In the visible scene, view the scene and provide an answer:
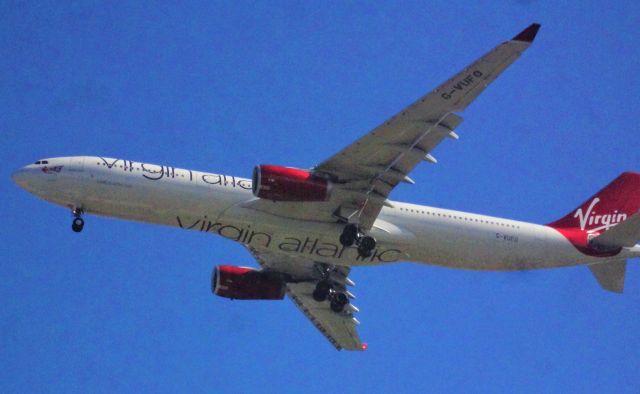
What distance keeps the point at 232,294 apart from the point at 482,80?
2005 centimetres

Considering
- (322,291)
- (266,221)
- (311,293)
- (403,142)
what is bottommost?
(322,291)

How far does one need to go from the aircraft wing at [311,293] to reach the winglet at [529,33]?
19004mm

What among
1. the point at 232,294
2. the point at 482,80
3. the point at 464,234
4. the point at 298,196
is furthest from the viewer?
the point at 232,294

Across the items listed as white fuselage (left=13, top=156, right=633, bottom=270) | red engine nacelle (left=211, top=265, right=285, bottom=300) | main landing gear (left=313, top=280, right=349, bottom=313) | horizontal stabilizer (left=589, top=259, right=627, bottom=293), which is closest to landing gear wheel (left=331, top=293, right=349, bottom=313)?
main landing gear (left=313, top=280, right=349, bottom=313)

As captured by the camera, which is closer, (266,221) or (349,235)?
(266,221)

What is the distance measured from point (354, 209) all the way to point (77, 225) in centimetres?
1268

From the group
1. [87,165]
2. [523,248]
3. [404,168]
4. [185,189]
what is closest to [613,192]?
[523,248]

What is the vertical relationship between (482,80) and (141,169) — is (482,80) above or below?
above

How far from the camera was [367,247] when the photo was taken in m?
50.0

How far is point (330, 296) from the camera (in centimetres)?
5569

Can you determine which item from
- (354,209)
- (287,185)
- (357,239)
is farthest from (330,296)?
(287,185)

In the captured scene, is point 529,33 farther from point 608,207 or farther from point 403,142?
point 608,207

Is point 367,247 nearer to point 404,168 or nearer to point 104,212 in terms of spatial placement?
point 404,168

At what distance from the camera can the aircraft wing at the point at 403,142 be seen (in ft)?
141
